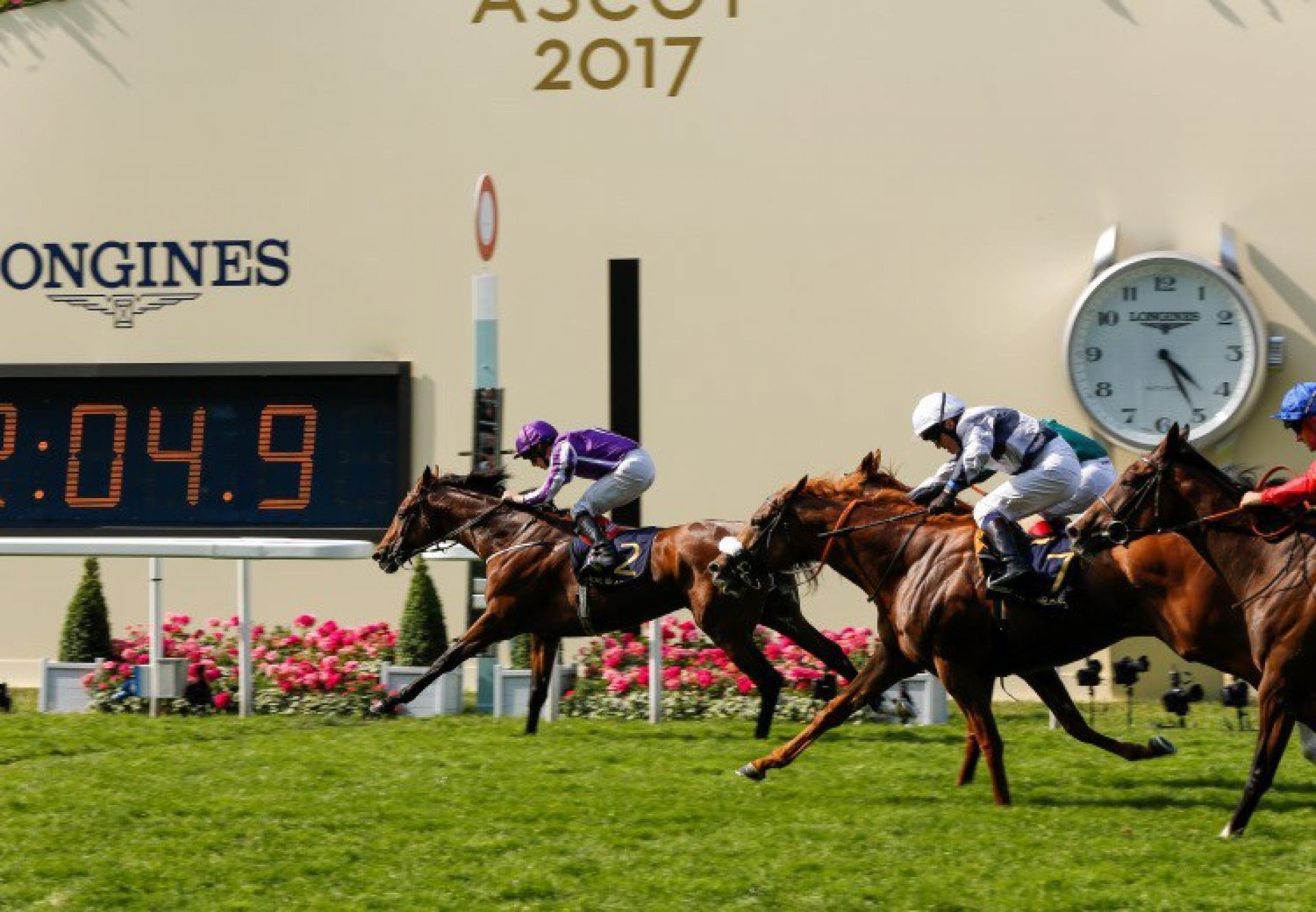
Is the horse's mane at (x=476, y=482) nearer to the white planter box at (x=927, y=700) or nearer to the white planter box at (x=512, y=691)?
the white planter box at (x=512, y=691)

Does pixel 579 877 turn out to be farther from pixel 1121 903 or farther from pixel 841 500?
pixel 841 500

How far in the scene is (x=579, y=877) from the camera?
8445mm

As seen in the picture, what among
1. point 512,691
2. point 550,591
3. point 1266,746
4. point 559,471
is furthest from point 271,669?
point 1266,746

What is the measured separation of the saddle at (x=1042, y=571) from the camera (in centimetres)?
997

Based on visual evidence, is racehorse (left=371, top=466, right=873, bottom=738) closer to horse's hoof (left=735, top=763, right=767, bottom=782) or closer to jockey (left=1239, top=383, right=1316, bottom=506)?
horse's hoof (left=735, top=763, right=767, bottom=782)

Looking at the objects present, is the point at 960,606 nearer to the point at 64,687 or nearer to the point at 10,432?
the point at 64,687

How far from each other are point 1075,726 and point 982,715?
826 millimetres

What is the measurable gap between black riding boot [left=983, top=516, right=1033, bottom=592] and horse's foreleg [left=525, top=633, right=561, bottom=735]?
126 inches

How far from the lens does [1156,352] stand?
13.6 m

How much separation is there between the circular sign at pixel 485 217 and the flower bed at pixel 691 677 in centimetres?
251

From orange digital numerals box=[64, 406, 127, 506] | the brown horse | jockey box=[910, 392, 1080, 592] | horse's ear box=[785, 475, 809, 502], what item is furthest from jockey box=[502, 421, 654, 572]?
orange digital numerals box=[64, 406, 127, 506]

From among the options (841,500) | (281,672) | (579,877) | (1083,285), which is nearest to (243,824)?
(579,877)

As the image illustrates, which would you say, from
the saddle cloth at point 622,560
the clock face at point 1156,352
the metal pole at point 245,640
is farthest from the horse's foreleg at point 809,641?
the metal pole at point 245,640

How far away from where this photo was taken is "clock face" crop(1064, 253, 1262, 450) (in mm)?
13469
